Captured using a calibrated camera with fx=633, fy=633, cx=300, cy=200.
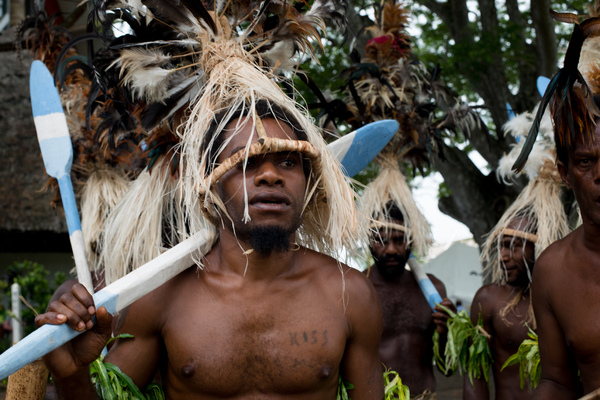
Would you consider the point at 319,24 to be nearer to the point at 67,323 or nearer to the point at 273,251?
the point at 273,251

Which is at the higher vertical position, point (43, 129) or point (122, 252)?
point (43, 129)

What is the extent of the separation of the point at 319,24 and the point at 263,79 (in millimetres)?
403

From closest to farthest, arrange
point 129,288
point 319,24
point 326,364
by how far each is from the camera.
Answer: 1. point 129,288
2. point 326,364
3. point 319,24

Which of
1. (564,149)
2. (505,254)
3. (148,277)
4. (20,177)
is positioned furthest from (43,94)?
(20,177)

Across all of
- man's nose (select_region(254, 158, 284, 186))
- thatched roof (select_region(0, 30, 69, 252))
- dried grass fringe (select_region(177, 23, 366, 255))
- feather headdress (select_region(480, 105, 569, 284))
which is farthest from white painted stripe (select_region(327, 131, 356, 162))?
thatched roof (select_region(0, 30, 69, 252))

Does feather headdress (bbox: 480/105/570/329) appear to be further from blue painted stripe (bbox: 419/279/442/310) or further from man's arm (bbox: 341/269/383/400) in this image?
man's arm (bbox: 341/269/383/400)

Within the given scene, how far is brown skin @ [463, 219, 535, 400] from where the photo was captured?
4055 mm

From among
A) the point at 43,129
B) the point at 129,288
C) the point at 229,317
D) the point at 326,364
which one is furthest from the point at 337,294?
the point at 43,129

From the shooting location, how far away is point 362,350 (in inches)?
90.4

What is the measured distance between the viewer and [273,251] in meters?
2.25

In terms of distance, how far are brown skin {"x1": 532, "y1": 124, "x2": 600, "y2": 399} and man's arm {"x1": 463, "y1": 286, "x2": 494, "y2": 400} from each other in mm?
1787

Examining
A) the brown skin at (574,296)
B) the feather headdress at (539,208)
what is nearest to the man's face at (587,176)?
the brown skin at (574,296)

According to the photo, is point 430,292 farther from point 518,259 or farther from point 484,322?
point 518,259

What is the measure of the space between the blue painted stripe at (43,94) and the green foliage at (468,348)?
2712 mm
